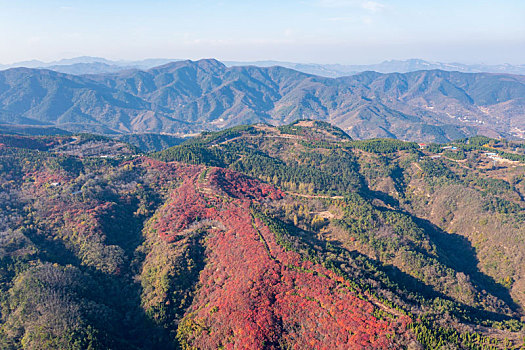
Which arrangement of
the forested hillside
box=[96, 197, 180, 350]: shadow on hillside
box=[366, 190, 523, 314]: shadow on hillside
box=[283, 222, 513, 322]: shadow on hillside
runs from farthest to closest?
box=[366, 190, 523, 314]: shadow on hillside
box=[283, 222, 513, 322]: shadow on hillside
box=[96, 197, 180, 350]: shadow on hillside
the forested hillside

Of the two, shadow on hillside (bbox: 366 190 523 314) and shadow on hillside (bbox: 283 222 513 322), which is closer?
shadow on hillside (bbox: 283 222 513 322)

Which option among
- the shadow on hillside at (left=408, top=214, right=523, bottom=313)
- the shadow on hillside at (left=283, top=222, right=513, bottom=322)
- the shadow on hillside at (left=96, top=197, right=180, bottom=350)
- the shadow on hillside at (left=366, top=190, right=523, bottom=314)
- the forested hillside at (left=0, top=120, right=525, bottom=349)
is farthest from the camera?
the shadow on hillside at (left=408, top=214, right=523, bottom=313)

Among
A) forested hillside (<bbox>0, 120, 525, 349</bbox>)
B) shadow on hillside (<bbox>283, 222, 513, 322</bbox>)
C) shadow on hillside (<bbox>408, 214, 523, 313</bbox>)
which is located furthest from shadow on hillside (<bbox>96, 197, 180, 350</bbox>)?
shadow on hillside (<bbox>408, 214, 523, 313</bbox>)

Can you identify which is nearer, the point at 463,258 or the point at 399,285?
the point at 399,285

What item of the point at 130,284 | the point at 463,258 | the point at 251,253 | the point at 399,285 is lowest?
the point at 463,258

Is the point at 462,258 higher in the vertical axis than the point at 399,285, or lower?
lower


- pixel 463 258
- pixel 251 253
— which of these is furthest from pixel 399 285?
pixel 463 258

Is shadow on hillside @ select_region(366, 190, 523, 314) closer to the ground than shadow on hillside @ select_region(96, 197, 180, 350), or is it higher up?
closer to the ground

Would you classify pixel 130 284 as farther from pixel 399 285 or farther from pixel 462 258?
pixel 462 258

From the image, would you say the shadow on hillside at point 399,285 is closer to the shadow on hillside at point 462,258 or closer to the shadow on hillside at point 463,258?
the shadow on hillside at point 462,258

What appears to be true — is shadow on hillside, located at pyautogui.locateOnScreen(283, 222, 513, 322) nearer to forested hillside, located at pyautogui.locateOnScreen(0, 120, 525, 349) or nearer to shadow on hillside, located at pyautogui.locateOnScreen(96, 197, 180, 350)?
forested hillside, located at pyautogui.locateOnScreen(0, 120, 525, 349)
